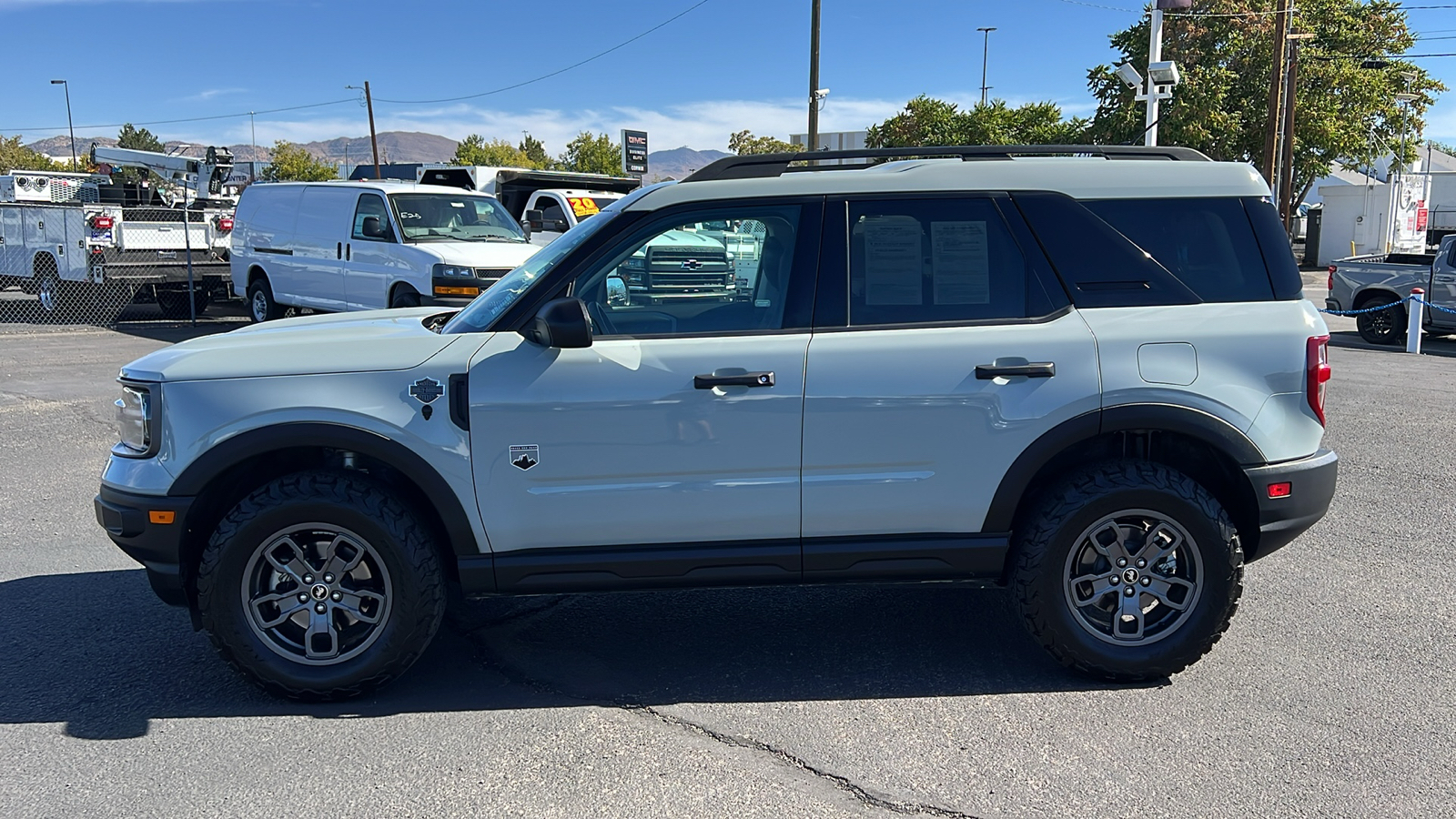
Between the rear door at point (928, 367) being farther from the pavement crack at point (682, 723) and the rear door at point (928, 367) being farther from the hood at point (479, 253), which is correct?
the hood at point (479, 253)

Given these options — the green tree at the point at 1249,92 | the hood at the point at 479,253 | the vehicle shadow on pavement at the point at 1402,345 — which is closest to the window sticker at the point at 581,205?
the hood at the point at 479,253

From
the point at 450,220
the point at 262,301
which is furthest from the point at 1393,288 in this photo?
the point at 262,301

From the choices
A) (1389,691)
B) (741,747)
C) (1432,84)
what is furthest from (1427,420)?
(1432,84)

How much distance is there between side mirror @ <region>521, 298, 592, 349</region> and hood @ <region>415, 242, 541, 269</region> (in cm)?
902

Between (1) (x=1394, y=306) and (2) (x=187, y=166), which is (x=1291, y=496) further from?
(2) (x=187, y=166)

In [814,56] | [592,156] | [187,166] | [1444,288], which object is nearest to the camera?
[1444,288]

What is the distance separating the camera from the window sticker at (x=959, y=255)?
424cm

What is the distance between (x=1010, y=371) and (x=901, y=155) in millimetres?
1056

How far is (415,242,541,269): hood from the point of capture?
1286cm

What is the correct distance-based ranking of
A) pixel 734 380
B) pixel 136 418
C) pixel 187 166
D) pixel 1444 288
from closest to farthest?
pixel 734 380 < pixel 136 418 < pixel 1444 288 < pixel 187 166

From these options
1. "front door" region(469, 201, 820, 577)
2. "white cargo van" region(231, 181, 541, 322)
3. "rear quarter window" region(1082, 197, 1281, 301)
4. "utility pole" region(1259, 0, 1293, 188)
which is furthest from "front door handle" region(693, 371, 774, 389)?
"utility pole" region(1259, 0, 1293, 188)

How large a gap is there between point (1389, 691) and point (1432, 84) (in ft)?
166

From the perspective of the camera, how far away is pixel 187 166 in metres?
23.3

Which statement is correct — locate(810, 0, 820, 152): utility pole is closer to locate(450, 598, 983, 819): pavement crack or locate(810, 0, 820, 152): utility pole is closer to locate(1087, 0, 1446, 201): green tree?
locate(1087, 0, 1446, 201): green tree
